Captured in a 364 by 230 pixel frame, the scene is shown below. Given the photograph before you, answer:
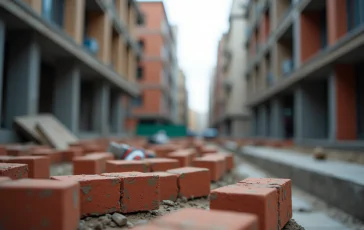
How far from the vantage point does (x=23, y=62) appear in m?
8.98

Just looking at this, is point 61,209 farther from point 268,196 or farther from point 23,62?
point 23,62

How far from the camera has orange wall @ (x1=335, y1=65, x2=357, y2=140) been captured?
10.5m

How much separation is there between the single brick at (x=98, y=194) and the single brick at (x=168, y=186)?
0.67 metres

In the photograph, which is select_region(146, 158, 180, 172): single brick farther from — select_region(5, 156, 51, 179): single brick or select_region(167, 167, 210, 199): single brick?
select_region(5, 156, 51, 179): single brick

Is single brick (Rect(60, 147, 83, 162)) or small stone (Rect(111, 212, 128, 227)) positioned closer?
small stone (Rect(111, 212, 128, 227))

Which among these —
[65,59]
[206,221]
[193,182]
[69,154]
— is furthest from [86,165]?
[65,59]

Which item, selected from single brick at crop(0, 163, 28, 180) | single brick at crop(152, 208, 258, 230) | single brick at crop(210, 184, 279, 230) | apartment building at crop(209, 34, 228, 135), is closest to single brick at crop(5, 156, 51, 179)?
single brick at crop(0, 163, 28, 180)

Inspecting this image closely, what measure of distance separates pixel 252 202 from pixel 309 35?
13.8 m

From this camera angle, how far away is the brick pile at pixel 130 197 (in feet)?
5.68

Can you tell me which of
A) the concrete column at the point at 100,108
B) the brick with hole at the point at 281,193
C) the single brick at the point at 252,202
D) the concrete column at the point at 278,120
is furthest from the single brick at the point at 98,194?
the concrete column at the point at 278,120

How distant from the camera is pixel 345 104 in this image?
34.5 ft

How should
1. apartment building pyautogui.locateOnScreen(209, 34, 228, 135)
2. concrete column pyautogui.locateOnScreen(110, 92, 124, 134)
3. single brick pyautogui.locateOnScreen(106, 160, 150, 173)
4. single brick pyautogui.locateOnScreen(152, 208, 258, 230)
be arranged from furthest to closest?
1. apartment building pyautogui.locateOnScreen(209, 34, 228, 135)
2. concrete column pyautogui.locateOnScreen(110, 92, 124, 134)
3. single brick pyautogui.locateOnScreen(106, 160, 150, 173)
4. single brick pyautogui.locateOnScreen(152, 208, 258, 230)

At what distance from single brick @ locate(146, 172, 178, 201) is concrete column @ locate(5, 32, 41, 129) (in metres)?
7.15

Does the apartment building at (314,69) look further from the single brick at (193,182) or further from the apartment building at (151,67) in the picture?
the apartment building at (151,67)
